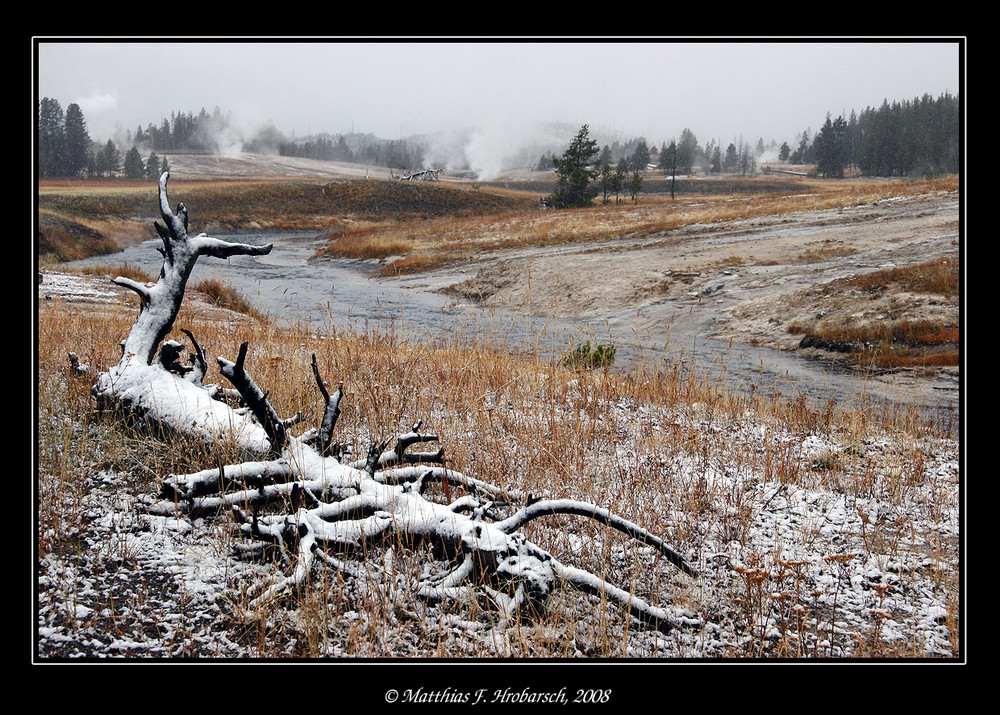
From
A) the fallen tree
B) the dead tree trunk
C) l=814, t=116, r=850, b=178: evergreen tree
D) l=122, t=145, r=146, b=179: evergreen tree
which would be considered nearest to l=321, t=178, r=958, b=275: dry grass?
l=814, t=116, r=850, b=178: evergreen tree

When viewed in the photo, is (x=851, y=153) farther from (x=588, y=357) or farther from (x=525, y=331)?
(x=588, y=357)

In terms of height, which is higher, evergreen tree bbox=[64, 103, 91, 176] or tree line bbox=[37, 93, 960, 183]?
tree line bbox=[37, 93, 960, 183]

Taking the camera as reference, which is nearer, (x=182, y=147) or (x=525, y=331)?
(x=525, y=331)

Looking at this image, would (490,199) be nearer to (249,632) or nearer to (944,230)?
(944,230)

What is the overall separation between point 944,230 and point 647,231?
1125cm

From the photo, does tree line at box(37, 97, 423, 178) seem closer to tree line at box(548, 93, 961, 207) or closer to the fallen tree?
the fallen tree

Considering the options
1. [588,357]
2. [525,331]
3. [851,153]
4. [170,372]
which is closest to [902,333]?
[525,331]

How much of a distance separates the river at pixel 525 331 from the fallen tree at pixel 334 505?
4.75 ft

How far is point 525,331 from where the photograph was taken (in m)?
10.9

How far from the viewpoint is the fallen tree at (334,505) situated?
2.09m

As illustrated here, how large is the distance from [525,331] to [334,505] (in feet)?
28.3

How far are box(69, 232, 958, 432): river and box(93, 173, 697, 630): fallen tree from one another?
145 centimetres

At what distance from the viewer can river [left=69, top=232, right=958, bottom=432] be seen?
760 cm
